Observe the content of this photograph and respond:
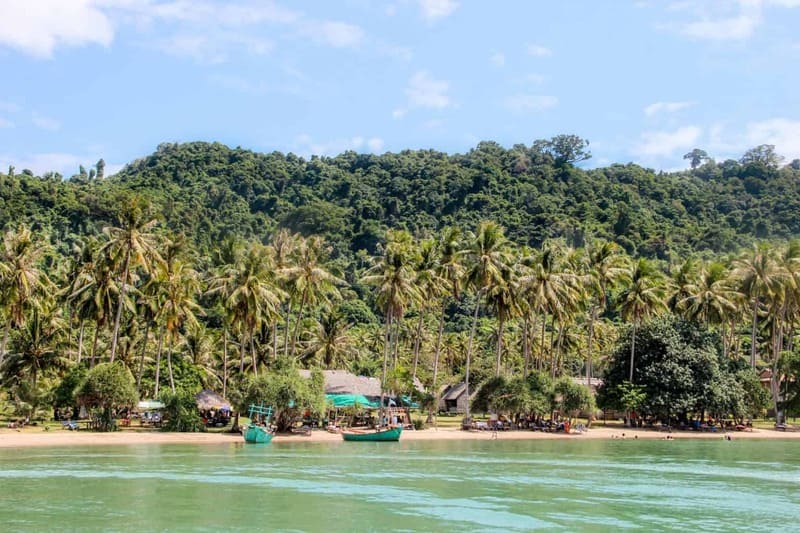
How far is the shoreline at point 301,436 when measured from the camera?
49.3 meters

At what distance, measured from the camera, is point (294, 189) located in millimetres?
191750

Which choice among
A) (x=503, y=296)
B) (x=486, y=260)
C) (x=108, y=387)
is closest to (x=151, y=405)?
(x=108, y=387)

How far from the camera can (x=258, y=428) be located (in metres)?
50.4

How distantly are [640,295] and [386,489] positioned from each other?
147ft

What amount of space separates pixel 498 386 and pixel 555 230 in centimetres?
8908

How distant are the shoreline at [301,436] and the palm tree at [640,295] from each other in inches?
286

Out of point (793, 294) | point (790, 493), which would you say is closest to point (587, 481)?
point (790, 493)

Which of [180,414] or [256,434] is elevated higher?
[180,414]

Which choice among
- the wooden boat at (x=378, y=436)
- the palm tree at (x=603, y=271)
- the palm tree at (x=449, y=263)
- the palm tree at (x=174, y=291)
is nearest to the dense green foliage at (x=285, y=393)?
the wooden boat at (x=378, y=436)

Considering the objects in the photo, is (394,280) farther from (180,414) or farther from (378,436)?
(180,414)

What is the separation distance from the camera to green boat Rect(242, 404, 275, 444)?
5050 cm

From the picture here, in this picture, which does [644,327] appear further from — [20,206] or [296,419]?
[20,206]

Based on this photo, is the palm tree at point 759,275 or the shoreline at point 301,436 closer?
the shoreline at point 301,436

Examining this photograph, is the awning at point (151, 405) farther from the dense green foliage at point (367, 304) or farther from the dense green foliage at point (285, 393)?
the dense green foliage at point (285, 393)
